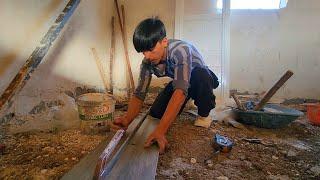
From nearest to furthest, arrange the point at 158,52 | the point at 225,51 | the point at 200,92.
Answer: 1. the point at 158,52
2. the point at 200,92
3. the point at 225,51

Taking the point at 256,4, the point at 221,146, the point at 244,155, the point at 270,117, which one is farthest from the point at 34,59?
the point at 256,4

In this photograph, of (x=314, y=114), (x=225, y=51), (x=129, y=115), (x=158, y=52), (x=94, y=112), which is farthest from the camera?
(x=225, y=51)

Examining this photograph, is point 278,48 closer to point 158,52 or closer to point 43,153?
point 158,52

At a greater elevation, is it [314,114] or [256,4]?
[256,4]

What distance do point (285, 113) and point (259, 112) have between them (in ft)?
0.63

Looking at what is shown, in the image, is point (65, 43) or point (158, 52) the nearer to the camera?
point (158, 52)

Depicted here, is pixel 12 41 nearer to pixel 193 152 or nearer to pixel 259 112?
pixel 193 152

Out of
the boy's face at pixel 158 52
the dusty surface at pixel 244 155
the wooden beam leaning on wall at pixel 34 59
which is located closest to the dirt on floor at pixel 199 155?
the dusty surface at pixel 244 155

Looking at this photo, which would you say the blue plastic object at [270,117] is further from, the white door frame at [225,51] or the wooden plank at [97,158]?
the wooden plank at [97,158]

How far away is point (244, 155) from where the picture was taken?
193cm

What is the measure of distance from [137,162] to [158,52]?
678 millimetres

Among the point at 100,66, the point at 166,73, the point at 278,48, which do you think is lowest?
the point at 166,73

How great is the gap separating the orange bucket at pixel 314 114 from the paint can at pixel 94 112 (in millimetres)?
1718

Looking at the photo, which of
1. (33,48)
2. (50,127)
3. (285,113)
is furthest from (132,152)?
(285,113)
